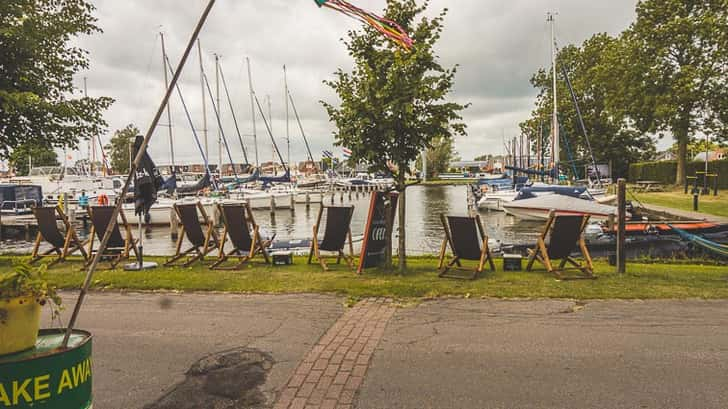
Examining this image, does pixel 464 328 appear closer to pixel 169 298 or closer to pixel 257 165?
pixel 169 298

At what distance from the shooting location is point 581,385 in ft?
13.4

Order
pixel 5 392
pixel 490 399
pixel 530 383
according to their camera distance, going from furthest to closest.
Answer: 1. pixel 530 383
2. pixel 490 399
3. pixel 5 392

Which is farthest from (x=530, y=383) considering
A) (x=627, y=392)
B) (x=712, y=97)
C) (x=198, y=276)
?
(x=712, y=97)

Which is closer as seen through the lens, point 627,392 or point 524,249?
point 627,392

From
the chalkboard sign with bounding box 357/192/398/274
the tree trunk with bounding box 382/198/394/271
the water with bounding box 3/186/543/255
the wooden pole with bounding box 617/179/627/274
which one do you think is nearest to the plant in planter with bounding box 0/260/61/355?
the chalkboard sign with bounding box 357/192/398/274

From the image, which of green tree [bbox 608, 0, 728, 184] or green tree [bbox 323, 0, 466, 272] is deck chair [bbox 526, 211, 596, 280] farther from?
green tree [bbox 608, 0, 728, 184]

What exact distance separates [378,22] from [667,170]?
4384 cm

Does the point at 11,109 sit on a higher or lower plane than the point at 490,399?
higher

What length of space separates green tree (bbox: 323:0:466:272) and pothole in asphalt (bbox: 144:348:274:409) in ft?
14.8

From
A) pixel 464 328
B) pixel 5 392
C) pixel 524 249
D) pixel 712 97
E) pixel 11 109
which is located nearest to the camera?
pixel 5 392

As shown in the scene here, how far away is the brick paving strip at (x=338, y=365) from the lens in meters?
3.92

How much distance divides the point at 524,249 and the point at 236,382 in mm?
9777

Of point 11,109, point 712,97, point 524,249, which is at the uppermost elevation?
point 712,97

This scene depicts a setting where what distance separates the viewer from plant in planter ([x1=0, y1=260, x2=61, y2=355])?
2.53 metres
